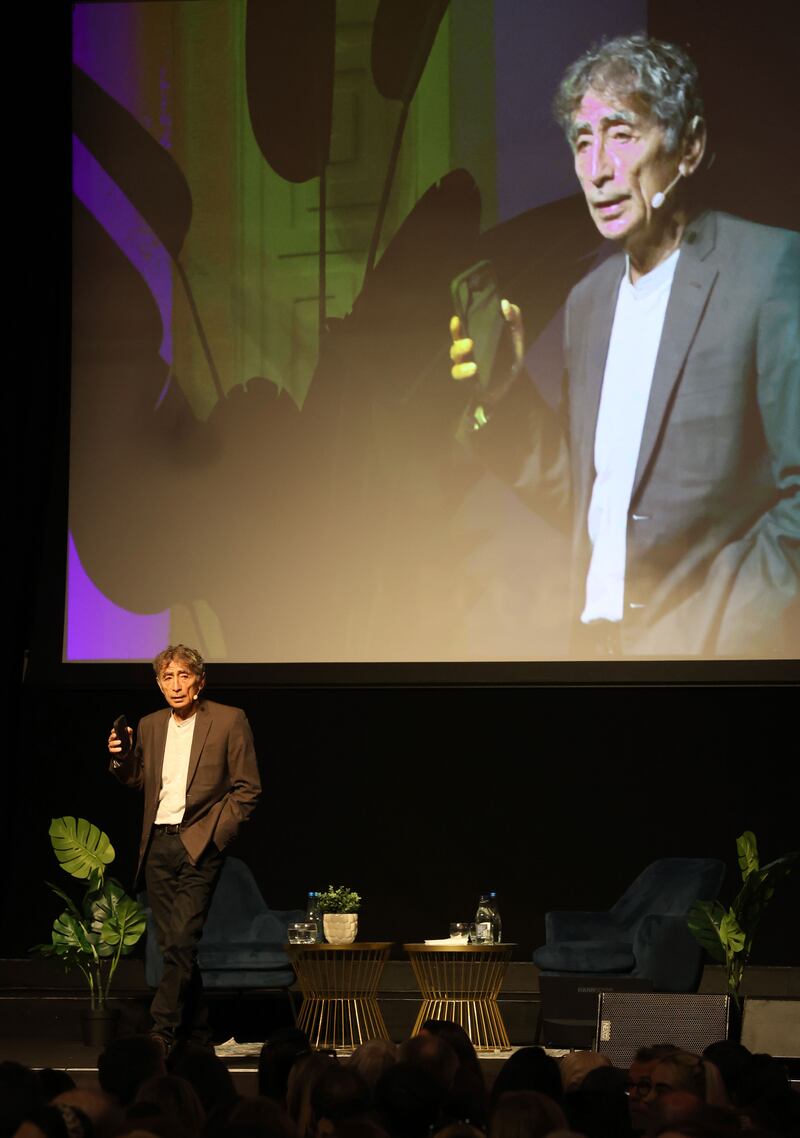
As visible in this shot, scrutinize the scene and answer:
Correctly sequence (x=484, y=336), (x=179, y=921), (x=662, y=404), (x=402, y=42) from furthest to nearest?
(x=402, y=42)
(x=484, y=336)
(x=662, y=404)
(x=179, y=921)

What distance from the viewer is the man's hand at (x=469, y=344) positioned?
720cm

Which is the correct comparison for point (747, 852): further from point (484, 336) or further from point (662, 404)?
point (484, 336)

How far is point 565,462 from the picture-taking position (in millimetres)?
7121

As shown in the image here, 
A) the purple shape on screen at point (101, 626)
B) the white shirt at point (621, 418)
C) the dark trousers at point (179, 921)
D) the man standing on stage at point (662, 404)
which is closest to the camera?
the dark trousers at point (179, 921)

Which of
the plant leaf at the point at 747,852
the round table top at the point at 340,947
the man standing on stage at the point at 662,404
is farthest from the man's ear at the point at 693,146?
the round table top at the point at 340,947

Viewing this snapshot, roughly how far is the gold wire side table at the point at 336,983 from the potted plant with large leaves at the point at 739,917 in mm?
1181

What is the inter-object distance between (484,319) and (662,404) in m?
0.86

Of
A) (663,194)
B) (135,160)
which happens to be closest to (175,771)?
(135,160)

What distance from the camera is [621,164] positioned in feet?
23.4

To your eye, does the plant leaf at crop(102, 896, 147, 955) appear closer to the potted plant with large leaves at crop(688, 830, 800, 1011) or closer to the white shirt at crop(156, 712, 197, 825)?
the white shirt at crop(156, 712, 197, 825)

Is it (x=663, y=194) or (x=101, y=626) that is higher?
(x=663, y=194)

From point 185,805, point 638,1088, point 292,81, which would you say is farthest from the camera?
point 292,81

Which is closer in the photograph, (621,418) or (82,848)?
(82,848)

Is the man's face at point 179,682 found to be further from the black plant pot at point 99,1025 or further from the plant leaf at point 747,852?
the plant leaf at point 747,852
